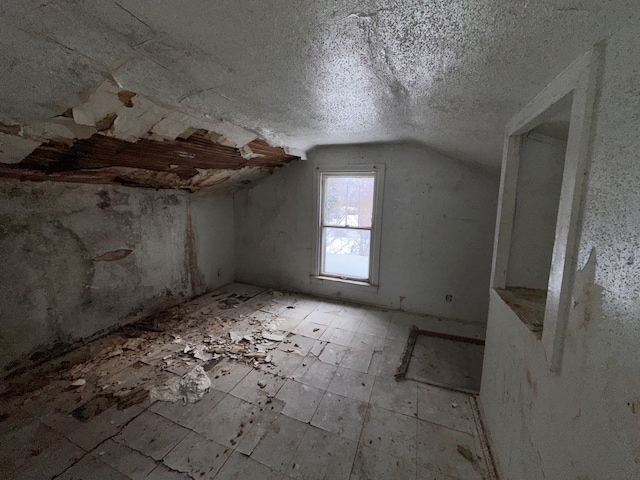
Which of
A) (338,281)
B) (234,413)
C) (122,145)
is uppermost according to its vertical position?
(122,145)

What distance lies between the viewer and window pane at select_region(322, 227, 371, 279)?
13.4 ft

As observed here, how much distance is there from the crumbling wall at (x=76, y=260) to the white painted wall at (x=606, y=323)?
3755 mm

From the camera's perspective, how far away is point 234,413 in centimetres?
190

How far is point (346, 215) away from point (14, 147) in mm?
3421

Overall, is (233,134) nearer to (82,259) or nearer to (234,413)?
(82,259)

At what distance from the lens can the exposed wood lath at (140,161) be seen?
197 cm

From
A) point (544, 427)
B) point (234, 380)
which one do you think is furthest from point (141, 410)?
point (544, 427)

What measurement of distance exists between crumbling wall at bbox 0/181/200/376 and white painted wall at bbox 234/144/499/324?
192 centimetres

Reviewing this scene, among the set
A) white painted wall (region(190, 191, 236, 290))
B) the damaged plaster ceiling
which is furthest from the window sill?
the damaged plaster ceiling

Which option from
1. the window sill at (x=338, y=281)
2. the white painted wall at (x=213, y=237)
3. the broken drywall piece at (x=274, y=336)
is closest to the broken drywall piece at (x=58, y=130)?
the white painted wall at (x=213, y=237)

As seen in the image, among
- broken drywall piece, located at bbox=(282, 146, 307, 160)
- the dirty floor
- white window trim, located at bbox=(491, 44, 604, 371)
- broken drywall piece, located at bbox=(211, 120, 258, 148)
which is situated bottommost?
the dirty floor

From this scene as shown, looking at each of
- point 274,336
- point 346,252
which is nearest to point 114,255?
point 274,336

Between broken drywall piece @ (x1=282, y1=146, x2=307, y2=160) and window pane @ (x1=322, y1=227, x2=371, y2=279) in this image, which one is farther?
window pane @ (x1=322, y1=227, x2=371, y2=279)

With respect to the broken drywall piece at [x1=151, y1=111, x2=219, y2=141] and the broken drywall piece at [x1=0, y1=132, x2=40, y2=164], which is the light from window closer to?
the broken drywall piece at [x1=151, y1=111, x2=219, y2=141]
